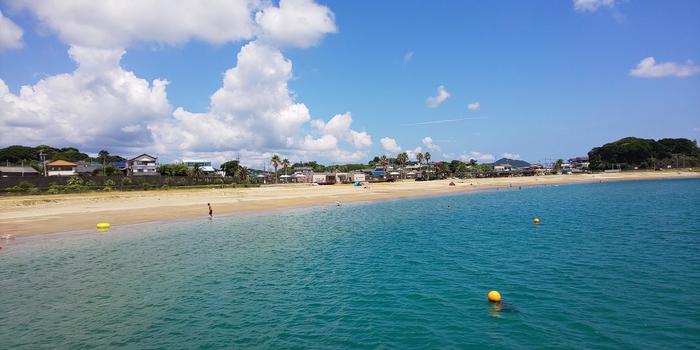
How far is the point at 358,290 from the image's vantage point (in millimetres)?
13602

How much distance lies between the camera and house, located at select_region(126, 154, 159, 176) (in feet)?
338

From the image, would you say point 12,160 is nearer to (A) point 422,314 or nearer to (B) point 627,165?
(A) point 422,314

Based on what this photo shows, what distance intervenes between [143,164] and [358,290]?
109 m

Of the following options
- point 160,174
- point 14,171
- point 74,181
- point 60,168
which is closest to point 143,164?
point 160,174

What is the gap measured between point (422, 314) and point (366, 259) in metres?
7.41

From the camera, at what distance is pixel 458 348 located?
901cm

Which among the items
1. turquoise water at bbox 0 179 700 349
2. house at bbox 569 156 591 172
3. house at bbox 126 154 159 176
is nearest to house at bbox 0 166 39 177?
house at bbox 126 154 159 176

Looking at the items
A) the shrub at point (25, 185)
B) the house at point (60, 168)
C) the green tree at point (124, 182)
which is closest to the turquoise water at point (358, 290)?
the shrub at point (25, 185)

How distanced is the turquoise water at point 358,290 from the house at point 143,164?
287 feet

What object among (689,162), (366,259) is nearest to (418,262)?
(366,259)

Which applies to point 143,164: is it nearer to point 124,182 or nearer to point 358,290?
point 124,182

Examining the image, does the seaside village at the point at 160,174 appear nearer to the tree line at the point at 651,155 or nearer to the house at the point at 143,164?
the house at the point at 143,164

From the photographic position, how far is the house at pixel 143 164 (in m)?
103

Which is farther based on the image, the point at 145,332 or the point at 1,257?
the point at 1,257
